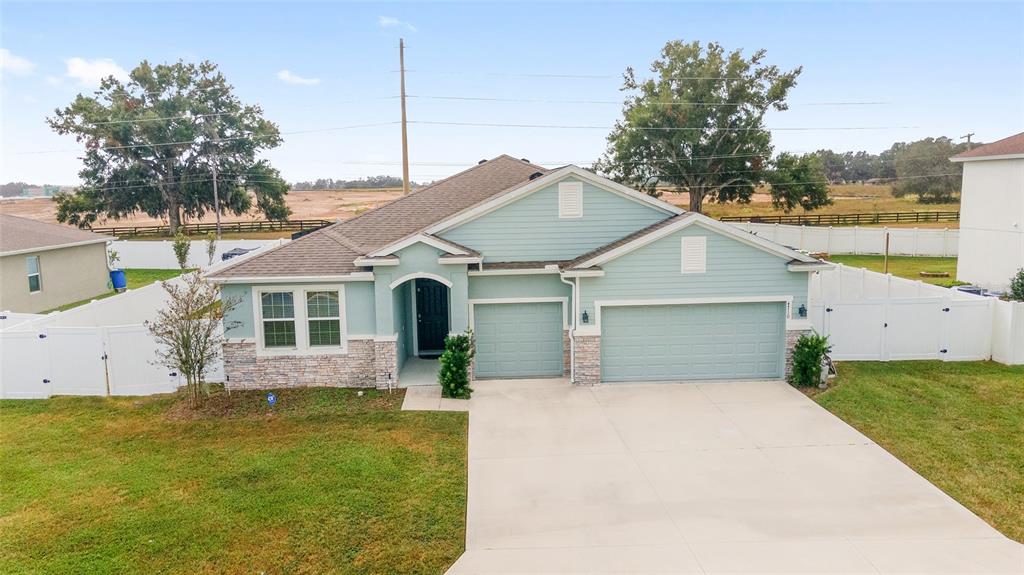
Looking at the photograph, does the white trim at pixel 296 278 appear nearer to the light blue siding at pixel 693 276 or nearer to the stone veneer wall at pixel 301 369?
the stone veneer wall at pixel 301 369

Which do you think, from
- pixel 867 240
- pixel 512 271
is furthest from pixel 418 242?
pixel 867 240

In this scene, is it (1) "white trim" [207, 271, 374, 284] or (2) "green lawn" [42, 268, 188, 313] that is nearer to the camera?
(1) "white trim" [207, 271, 374, 284]

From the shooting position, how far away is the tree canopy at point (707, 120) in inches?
1721

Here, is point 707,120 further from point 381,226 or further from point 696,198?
point 381,226

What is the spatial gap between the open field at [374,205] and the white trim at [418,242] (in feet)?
101

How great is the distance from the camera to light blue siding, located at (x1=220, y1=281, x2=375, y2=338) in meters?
13.6

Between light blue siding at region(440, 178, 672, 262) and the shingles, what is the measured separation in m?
16.1

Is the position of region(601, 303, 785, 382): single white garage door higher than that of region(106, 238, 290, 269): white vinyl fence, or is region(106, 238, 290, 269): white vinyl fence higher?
region(106, 238, 290, 269): white vinyl fence

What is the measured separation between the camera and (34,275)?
76.1ft

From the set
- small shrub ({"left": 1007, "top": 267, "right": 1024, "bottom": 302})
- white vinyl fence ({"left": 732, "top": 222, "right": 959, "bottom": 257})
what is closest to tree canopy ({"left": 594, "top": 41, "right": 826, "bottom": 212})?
white vinyl fence ({"left": 732, "top": 222, "right": 959, "bottom": 257})

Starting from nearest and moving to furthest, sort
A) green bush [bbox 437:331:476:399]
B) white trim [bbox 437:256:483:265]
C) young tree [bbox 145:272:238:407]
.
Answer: young tree [bbox 145:272:238:407]
green bush [bbox 437:331:476:399]
white trim [bbox 437:256:483:265]

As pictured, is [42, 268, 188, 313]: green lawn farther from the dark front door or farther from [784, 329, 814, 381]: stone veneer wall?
[784, 329, 814, 381]: stone veneer wall

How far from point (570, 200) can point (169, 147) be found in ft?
150

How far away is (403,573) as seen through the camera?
707cm
